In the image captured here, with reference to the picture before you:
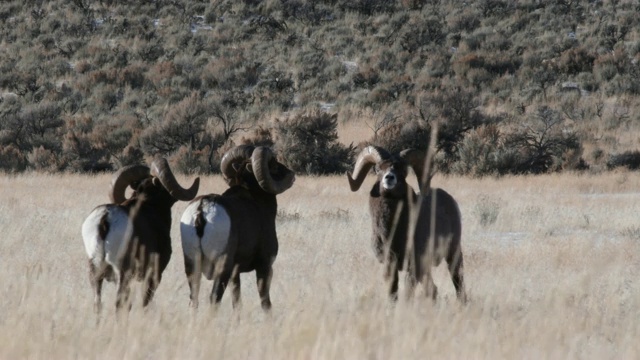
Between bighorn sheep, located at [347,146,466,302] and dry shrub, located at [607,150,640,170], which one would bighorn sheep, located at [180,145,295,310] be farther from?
dry shrub, located at [607,150,640,170]

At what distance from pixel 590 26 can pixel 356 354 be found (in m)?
42.1

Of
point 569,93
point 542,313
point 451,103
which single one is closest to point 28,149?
point 451,103

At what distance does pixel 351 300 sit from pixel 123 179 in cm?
212

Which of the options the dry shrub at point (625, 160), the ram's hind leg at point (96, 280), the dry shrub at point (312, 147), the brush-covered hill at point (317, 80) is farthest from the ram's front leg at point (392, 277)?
the dry shrub at point (625, 160)

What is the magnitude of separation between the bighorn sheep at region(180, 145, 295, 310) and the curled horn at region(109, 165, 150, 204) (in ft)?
2.24

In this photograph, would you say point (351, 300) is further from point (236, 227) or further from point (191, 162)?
point (191, 162)

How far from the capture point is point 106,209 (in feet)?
23.4

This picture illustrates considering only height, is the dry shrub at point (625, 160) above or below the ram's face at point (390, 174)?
below

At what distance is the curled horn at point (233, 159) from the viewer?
316 inches

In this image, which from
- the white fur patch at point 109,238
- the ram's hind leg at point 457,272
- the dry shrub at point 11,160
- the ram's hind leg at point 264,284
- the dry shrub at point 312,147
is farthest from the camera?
the dry shrub at point 11,160

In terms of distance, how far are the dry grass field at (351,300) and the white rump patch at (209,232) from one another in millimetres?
440

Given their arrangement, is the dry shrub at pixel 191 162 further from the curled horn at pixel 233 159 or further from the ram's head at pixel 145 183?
the ram's head at pixel 145 183

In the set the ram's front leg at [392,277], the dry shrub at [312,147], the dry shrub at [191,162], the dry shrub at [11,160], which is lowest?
the dry shrub at [11,160]

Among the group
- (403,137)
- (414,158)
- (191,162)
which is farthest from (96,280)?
(403,137)
